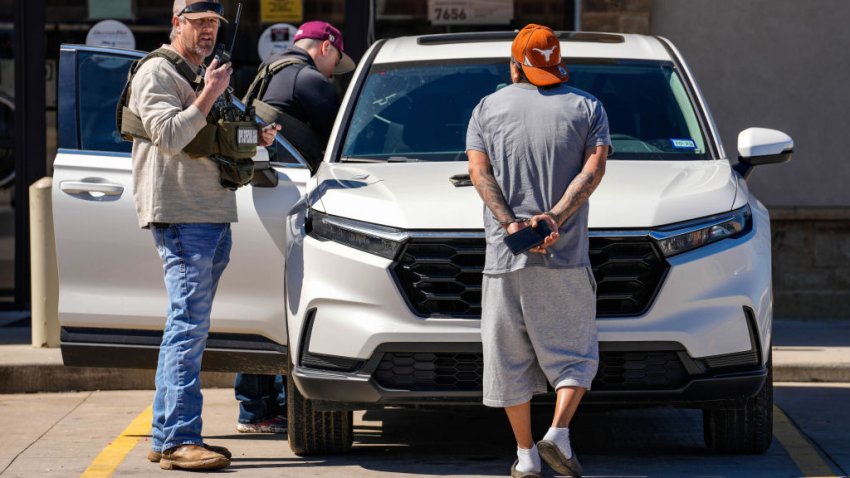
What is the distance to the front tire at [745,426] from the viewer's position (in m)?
6.24

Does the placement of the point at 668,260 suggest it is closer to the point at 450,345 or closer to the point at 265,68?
the point at 450,345

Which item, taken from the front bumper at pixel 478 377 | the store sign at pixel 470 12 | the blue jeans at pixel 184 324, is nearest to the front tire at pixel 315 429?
the blue jeans at pixel 184 324

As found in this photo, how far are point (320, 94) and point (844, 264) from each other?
5163 millimetres

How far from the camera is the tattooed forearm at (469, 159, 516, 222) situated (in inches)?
218

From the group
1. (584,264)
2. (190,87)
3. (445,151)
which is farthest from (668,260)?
(190,87)

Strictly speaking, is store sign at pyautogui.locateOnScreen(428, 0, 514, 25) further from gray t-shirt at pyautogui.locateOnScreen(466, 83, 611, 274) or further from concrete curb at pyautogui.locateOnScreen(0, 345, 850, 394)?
gray t-shirt at pyautogui.locateOnScreen(466, 83, 611, 274)

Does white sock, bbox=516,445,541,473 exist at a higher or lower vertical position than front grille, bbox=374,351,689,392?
lower

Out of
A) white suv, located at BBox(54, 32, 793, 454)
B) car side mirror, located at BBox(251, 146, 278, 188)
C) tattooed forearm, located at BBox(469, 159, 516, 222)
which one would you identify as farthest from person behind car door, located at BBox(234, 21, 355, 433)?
tattooed forearm, located at BBox(469, 159, 516, 222)

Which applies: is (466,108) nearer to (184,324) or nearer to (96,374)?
(184,324)

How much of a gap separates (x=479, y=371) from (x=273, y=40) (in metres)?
5.88

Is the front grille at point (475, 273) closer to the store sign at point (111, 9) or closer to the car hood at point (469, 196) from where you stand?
the car hood at point (469, 196)

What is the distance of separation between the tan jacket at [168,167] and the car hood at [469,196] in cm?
41

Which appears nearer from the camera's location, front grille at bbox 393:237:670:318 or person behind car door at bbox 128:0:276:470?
front grille at bbox 393:237:670:318

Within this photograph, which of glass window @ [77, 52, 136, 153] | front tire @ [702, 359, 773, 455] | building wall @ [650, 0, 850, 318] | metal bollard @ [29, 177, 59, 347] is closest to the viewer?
front tire @ [702, 359, 773, 455]
